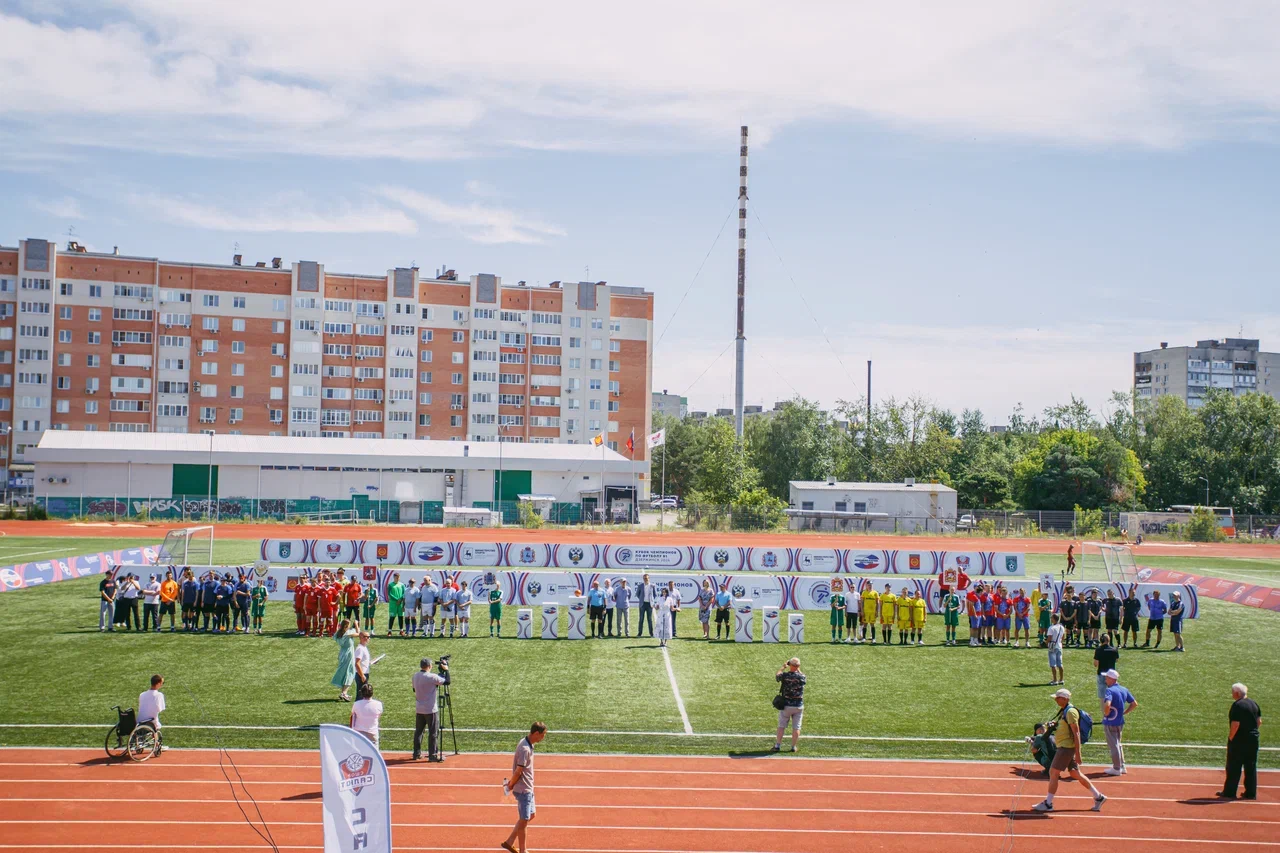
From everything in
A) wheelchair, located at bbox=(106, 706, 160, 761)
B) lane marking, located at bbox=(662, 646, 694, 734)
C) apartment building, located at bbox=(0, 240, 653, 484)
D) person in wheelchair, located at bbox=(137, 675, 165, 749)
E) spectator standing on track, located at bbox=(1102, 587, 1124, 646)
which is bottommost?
lane marking, located at bbox=(662, 646, 694, 734)

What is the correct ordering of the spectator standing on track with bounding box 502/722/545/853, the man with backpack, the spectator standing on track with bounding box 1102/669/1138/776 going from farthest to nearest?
the spectator standing on track with bounding box 1102/669/1138/776, the man with backpack, the spectator standing on track with bounding box 502/722/545/853

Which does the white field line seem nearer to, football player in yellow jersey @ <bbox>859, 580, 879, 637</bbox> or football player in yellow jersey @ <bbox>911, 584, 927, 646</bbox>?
football player in yellow jersey @ <bbox>911, 584, 927, 646</bbox>

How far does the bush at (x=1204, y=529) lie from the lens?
66062mm

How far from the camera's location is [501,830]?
13.5m

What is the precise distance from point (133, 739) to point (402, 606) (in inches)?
483

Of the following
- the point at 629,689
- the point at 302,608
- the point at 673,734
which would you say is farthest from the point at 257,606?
the point at 673,734

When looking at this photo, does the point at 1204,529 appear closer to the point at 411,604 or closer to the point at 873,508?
the point at 873,508

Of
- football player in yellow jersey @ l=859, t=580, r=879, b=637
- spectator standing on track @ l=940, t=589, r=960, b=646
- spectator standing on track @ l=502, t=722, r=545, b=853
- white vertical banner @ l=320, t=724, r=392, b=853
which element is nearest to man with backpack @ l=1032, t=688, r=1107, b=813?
spectator standing on track @ l=502, t=722, r=545, b=853

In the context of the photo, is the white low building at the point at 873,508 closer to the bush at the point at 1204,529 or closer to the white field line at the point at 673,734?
the bush at the point at 1204,529

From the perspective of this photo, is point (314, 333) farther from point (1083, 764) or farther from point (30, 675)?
point (1083, 764)

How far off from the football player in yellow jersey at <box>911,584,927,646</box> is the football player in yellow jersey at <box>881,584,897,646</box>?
0.54 m

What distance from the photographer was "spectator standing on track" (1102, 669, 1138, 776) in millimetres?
15469

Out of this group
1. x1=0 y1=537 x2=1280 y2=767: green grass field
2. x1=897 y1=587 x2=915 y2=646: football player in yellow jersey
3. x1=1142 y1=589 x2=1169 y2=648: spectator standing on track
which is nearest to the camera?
x1=0 y1=537 x2=1280 y2=767: green grass field

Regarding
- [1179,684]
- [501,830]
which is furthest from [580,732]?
[1179,684]
